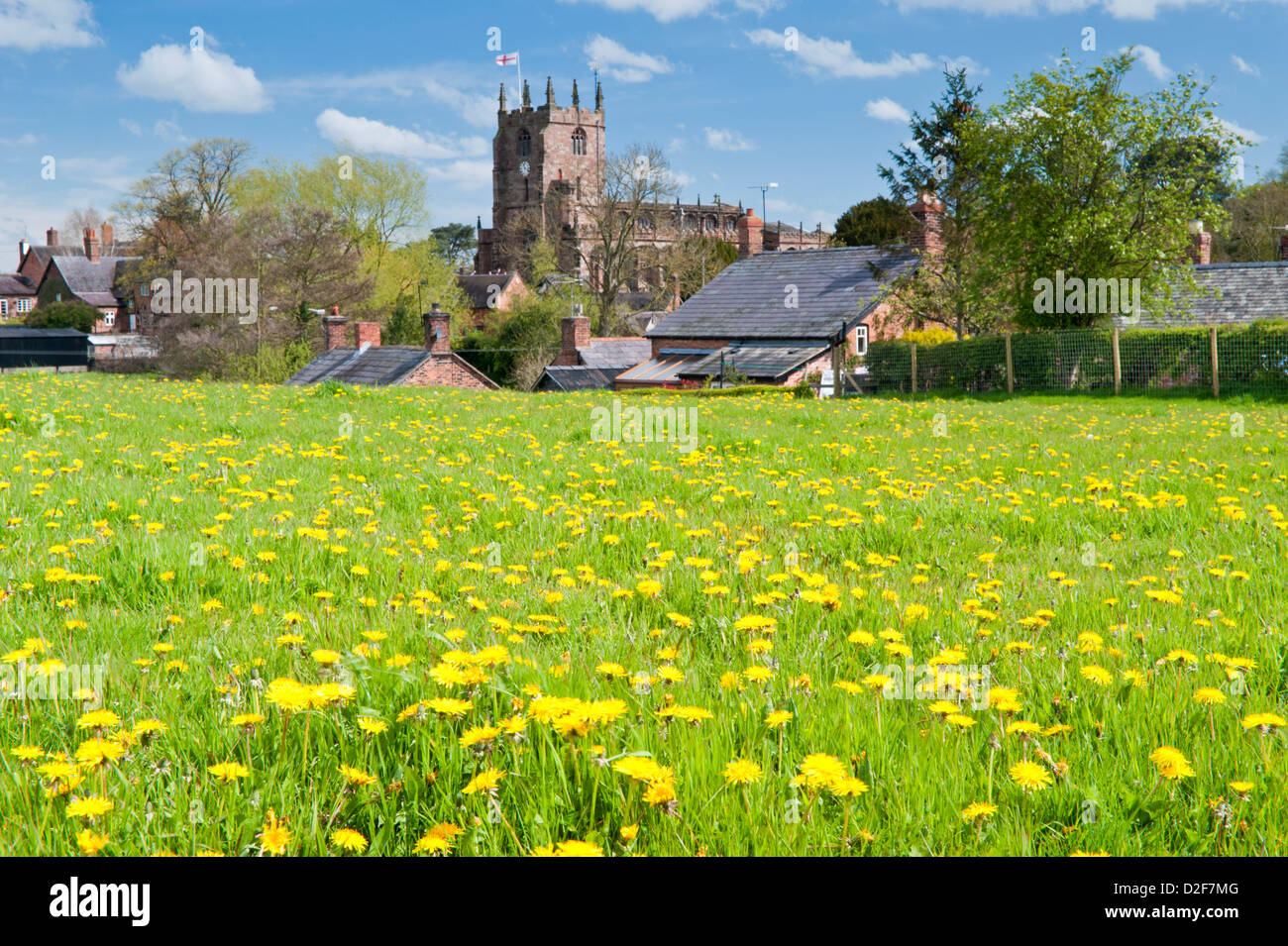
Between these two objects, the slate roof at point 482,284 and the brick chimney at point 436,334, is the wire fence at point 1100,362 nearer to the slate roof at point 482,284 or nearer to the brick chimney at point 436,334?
the brick chimney at point 436,334

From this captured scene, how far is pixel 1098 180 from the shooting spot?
3050 centimetres

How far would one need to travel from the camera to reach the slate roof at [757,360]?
4209 centimetres

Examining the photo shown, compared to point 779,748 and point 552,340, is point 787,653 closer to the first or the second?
point 779,748

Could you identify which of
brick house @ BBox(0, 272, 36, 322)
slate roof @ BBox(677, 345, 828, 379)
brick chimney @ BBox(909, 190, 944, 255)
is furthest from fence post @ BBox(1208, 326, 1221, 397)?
brick house @ BBox(0, 272, 36, 322)

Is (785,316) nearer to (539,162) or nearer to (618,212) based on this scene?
(618,212)

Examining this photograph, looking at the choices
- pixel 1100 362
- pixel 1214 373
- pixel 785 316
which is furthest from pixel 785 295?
pixel 1214 373

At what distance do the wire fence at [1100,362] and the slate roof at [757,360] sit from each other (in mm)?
9227

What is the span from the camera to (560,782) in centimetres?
232

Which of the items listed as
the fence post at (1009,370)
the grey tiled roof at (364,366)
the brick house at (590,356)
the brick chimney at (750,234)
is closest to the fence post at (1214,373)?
the fence post at (1009,370)

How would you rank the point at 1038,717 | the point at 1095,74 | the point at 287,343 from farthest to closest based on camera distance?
1. the point at 287,343
2. the point at 1095,74
3. the point at 1038,717

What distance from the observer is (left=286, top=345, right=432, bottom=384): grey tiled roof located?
141 feet

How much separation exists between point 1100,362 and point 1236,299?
1413 cm

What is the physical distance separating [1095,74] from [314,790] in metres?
33.8
